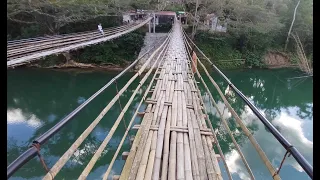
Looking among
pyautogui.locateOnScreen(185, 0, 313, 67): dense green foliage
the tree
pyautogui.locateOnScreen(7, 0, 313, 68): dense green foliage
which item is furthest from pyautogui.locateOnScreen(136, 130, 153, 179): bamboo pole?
pyautogui.locateOnScreen(185, 0, 313, 67): dense green foliage

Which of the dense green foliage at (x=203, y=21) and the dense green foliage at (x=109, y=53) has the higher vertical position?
the dense green foliage at (x=203, y=21)

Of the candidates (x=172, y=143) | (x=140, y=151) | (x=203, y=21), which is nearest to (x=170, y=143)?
(x=172, y=143)

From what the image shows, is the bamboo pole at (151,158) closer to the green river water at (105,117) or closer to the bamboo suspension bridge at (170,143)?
the bamboo suspension bridge at (170,143)

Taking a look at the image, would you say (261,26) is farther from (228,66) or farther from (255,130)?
(255,130)

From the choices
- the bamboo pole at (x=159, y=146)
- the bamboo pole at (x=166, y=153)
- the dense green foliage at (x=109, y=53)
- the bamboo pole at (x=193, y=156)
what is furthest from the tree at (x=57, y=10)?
the bamboo pole at (x=193, y=156)

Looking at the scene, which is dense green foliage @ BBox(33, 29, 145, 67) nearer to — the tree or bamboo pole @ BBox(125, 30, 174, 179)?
the tree

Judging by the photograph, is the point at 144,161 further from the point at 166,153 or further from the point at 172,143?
the point at 172,143
